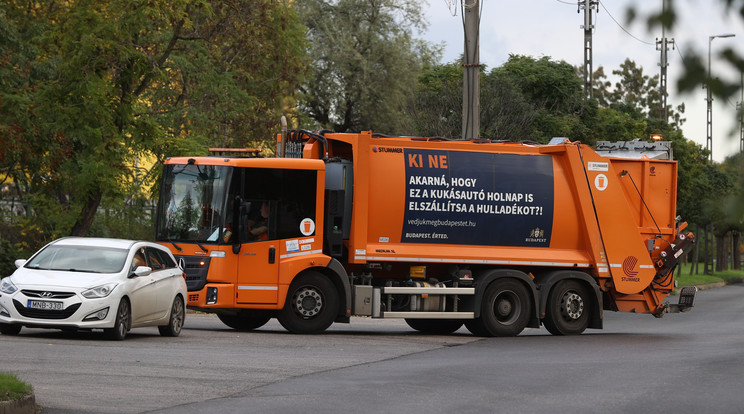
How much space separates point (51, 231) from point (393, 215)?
1216 centimetres

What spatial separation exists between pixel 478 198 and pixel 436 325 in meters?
3.07

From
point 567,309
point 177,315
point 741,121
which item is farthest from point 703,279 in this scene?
point 741,121

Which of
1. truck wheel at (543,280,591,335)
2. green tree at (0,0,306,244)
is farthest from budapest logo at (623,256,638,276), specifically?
green tree at (0,0,306,244)

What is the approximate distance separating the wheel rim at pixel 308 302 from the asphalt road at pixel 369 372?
1.47 feet

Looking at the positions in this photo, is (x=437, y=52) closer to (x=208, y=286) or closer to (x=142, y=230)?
(x=142, y=230)

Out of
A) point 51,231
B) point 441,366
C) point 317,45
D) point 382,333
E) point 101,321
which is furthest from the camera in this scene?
point 317,45

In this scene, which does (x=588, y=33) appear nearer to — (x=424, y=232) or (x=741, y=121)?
(x=424, y=232)

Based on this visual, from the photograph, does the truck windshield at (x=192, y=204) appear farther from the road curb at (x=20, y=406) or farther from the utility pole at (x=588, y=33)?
the utility pole at (x=588, y=33)

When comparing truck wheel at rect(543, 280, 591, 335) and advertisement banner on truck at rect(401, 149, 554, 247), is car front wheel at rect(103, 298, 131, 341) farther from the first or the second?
truck wheel at rect(543, 280, 591, 335)

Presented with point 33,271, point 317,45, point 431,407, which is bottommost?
point 431,407

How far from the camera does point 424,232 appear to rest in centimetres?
1886

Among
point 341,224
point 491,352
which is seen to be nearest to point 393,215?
point 341,224

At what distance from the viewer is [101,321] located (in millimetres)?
15406

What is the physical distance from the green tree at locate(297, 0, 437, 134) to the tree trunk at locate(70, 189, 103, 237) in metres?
25.2
